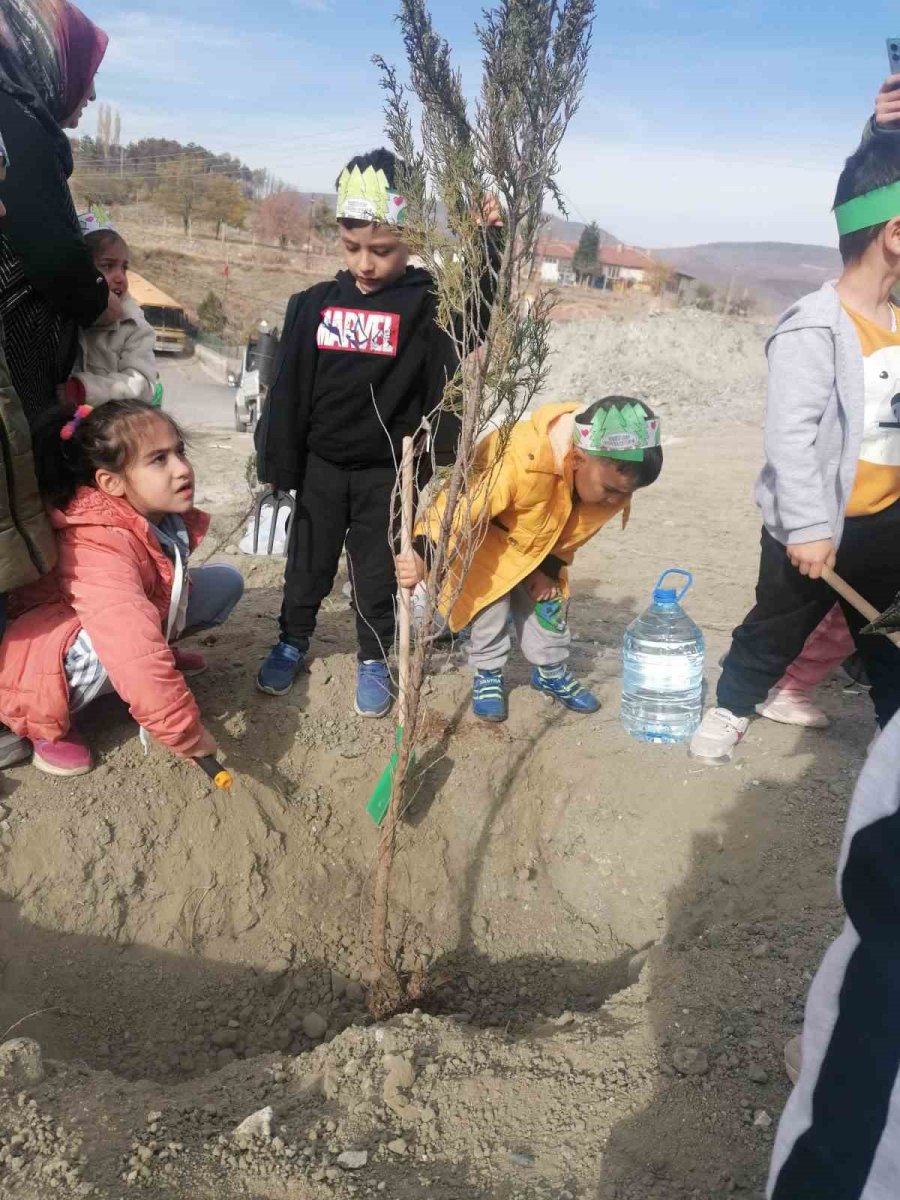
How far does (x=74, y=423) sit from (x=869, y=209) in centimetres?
259

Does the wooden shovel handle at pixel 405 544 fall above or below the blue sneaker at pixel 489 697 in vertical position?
above

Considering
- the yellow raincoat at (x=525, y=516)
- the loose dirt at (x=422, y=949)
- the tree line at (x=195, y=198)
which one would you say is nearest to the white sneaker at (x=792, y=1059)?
the loose dirt at (x=422, y=949)

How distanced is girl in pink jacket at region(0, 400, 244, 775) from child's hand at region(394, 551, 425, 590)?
778 mm

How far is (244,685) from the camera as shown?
3.75 meters

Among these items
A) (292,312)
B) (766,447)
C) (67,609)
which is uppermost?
(292,312)

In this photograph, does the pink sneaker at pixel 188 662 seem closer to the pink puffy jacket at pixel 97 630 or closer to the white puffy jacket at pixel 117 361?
the pink puffy jacket at pixel 97 630

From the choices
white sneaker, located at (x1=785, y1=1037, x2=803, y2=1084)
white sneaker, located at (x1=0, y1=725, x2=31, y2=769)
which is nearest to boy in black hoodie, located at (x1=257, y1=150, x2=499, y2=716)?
white sneaker, located at (x1=0, y1=725, x2=31, y2=769)

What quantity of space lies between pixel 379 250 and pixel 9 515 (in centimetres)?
163

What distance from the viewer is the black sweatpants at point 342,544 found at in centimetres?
351

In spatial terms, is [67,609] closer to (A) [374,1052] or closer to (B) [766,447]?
(A) [374,1052]

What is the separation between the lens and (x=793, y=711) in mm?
3689

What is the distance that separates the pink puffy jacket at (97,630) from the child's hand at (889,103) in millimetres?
2645

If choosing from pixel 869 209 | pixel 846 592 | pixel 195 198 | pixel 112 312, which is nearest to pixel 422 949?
pixel 846 592

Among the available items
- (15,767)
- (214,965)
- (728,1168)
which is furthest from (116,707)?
(728,1168)
